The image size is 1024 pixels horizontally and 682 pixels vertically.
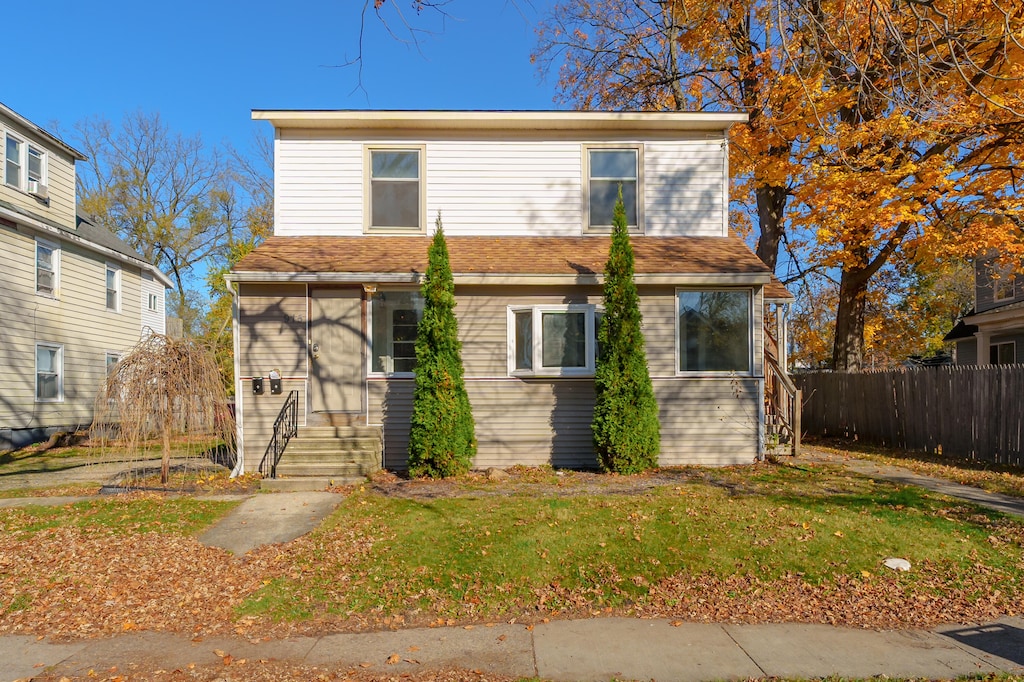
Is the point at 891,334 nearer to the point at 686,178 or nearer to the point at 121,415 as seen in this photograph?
the point at 686,178

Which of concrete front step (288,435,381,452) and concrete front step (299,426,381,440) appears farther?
concrete front step (299,426,381,440)

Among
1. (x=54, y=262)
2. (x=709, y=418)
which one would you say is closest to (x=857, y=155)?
(x=709, y=418)

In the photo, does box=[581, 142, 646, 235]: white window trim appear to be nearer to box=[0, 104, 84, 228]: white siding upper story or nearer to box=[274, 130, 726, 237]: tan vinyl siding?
box=[274, 130, 726, 237]: tan vinyl siding

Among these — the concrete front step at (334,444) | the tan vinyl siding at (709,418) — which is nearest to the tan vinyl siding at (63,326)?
the concrete front step at (334,444)

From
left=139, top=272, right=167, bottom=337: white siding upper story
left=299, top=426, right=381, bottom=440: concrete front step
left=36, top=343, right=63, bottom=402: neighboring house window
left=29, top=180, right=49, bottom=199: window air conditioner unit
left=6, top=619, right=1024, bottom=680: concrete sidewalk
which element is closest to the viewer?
left=6, top=619, right=1024, bottom=680: concrete sidewalk

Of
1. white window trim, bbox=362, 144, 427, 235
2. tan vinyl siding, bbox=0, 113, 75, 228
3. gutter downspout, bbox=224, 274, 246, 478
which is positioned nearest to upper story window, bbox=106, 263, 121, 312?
tan vinyl siding, bbox=0, 113, 75, 228

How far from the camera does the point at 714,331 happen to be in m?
10.8

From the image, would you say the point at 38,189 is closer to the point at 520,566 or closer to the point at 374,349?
the point at 374,349

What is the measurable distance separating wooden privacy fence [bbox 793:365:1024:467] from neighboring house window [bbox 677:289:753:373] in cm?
423

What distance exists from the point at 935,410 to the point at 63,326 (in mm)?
20591

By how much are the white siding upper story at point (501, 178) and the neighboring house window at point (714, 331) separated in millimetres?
1749

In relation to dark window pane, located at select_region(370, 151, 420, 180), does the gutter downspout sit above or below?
below

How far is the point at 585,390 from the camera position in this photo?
35.2 ft

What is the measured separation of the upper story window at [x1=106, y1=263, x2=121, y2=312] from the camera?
20.3 m
